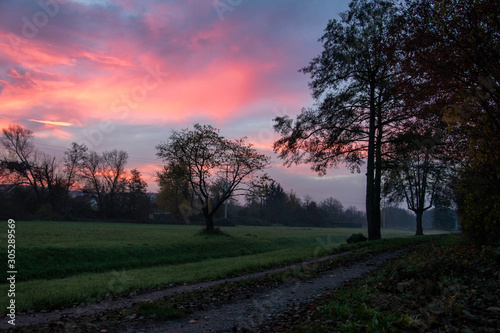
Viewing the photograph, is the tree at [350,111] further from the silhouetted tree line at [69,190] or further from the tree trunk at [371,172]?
the silhouetted tree line at [69,190]

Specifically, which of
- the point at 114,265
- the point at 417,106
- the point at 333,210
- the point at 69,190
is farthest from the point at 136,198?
the point at 333,210

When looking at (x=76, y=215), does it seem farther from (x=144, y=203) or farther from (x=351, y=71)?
(x=351, y=71)

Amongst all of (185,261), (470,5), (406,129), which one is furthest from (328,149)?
(470,5)

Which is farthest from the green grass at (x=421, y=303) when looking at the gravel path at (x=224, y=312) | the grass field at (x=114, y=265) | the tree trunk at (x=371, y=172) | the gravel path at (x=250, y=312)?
the tree trunk at (x=371, y=172)

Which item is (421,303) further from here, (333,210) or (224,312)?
(333,210)

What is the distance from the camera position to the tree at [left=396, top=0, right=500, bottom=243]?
789cm

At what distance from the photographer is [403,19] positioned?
9648mm

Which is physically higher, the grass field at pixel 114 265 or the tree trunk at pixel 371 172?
the tree trunk at pixel 371 172

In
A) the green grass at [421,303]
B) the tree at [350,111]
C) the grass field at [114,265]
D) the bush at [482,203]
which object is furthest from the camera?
the tree at [350,111]

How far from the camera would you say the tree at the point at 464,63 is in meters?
7.89

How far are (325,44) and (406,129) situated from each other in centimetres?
851

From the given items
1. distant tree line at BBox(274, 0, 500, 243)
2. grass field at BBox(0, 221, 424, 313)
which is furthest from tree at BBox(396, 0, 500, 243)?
grass field at BBox(0, 221, 424, 313)

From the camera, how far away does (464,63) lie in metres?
8.39

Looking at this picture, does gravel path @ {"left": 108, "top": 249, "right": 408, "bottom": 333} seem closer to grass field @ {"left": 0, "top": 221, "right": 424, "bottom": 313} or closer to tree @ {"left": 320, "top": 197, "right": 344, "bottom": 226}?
grass field @ {"left": 0, "top": 221, "right": 424, "bottom": 313}
